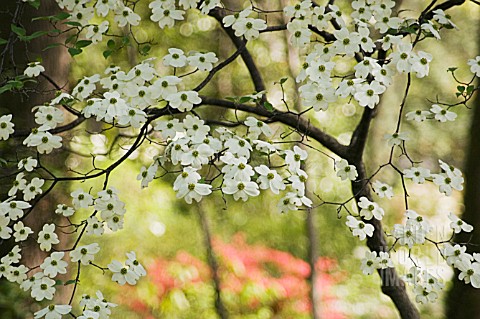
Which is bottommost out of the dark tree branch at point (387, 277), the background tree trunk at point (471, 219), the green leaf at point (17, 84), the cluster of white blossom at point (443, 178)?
the background tree trunk at point (471, 219)

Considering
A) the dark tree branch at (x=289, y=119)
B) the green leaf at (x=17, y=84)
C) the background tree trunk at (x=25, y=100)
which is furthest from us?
the background tree trunk at (x=25, y=100)

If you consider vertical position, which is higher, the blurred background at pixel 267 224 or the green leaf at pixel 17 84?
the green leaf at pixel 17 84

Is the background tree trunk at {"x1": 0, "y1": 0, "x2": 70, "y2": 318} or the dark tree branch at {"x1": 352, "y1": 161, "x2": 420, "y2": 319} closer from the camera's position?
the dark tree branch at {"x1": 352, "y1": 161, "x2": 420, "y2": 319}

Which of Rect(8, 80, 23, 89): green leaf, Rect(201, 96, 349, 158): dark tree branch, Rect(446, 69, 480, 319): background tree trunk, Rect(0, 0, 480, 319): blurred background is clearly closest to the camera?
Rect(8, 80, 23, 89): green leaf

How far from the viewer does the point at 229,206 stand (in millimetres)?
3525

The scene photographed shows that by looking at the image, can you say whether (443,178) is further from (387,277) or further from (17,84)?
(17,84)

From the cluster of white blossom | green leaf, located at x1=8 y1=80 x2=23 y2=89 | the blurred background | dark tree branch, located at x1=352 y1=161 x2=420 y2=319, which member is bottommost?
the blurred background

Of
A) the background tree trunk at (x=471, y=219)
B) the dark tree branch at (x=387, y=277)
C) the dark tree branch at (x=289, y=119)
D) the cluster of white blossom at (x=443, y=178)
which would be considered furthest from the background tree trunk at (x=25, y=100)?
the background tree trunk at (x=471, y=219)

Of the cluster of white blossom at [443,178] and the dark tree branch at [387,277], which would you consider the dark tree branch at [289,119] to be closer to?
the dark tree branch at [387,277]

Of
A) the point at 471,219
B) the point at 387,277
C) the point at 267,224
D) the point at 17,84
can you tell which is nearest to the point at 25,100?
the point at 17,84

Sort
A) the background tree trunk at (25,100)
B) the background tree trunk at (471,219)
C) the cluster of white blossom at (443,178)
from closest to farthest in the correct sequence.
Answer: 1. the cluster of white blossom at (443,178)
2. the background tree trunk at (25,100)
3. the background tree trunk at (471,219)

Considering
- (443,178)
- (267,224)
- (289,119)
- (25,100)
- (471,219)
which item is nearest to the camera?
(443,178)

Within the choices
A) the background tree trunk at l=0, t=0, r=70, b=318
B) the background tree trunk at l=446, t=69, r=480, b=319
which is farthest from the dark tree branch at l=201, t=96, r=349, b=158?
the background tree trunk at l=446, t=69, r=480, b=319

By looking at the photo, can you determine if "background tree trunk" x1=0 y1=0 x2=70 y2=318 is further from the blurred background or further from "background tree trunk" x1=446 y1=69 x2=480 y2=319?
"background tree trunk" x1=446 y1=69 x2=480 y2=319
